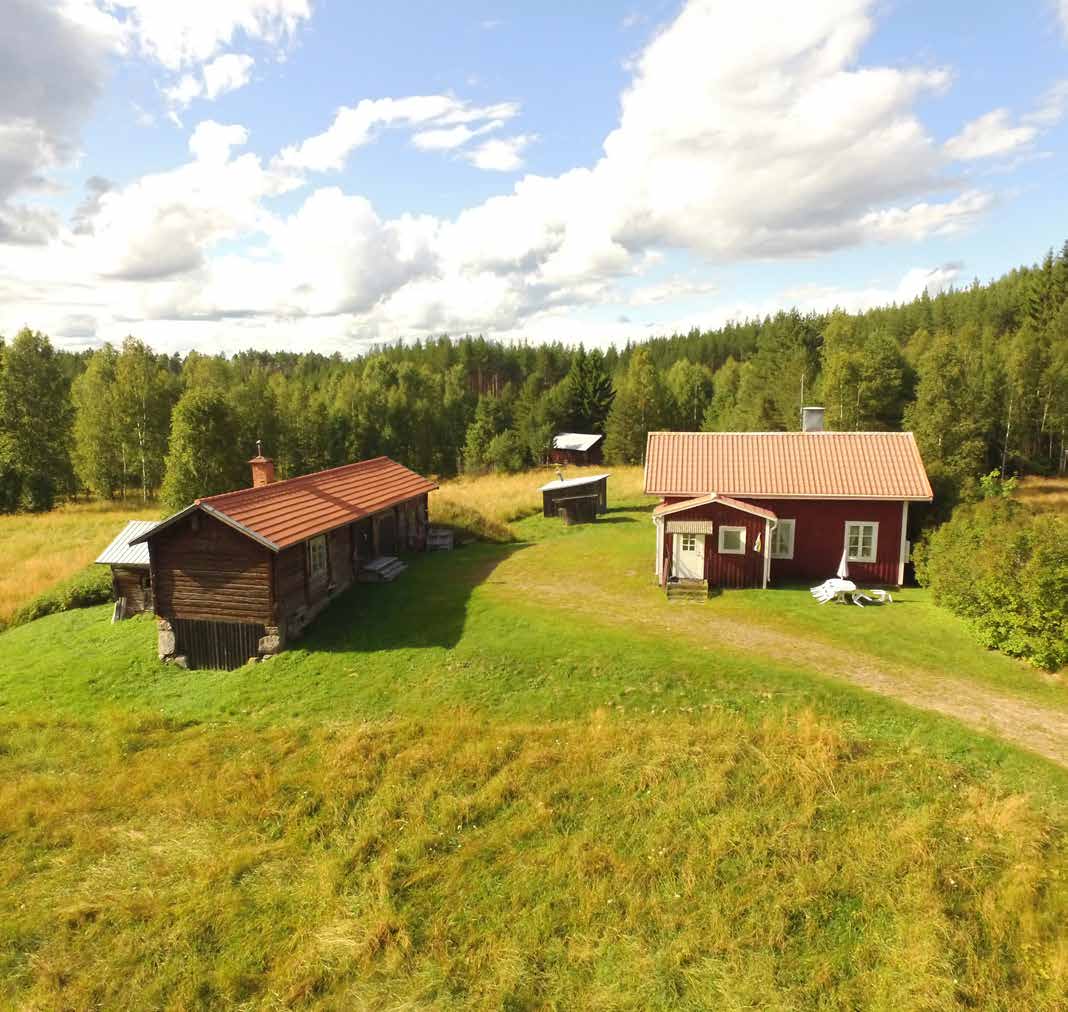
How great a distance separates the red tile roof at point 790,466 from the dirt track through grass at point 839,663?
5639 millimetres

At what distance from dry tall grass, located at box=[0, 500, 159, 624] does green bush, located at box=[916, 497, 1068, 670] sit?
34.0 metres

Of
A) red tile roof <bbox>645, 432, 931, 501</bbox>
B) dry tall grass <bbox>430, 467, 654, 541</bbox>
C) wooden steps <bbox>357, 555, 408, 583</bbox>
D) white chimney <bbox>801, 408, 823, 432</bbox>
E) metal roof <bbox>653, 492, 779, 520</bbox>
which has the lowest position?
wooden steps <bbox>357, 555, 408, 583</bbox>

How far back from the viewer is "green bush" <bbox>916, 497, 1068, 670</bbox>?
17.1m

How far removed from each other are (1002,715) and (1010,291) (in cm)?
10722

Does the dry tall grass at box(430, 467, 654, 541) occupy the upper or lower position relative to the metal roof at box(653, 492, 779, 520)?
lower

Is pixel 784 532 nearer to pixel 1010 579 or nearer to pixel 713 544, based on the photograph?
pixel 713 544

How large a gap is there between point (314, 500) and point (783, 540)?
17918mm

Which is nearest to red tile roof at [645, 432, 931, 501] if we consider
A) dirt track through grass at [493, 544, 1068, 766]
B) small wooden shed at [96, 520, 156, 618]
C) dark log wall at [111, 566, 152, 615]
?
dirt track through grass at [493, 544, 1068, 766]

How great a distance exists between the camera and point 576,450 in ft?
234

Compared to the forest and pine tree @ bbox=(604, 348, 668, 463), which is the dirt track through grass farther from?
pine tree @ bbox=(604, 348, 668, 463)

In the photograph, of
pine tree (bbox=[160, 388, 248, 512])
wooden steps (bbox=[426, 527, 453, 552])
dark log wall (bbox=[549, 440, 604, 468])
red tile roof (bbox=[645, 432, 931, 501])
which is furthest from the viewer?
dark log wall (bbox=[549, 440, 604, 468])

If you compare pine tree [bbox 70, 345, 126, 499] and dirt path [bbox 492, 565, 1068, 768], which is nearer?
dirt path [bbox 492, 565, 1068, 768]

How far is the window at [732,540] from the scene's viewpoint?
80.8ft

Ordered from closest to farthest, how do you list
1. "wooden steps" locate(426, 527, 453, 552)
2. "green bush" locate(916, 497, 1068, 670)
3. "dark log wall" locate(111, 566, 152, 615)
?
"green bush" locate(916, 497, 1068, 670), "dark log wall" locate(111, 566, 152, 615), "wooden steps" locate(426, 527, 453, 552)
